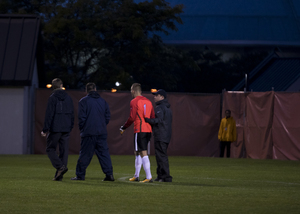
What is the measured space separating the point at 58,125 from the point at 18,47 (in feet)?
40.8

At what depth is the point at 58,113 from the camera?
12.4 m

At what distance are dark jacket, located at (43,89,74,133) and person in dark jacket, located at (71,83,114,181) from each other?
0.31 m

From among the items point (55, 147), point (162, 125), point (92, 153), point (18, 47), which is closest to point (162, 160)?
point (162, 125)

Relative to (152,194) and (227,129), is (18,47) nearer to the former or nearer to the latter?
(227,129)

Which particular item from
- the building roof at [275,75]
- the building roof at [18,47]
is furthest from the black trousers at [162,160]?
the building roof at [275,75]

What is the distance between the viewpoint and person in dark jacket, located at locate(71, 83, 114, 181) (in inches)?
483

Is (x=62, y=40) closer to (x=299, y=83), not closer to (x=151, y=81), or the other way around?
(x=151, y=81)

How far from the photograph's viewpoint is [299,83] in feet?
127

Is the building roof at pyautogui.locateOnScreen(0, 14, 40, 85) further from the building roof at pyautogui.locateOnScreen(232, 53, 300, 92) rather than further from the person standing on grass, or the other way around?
the building roof at pyautogui.locateOnScreen(232, 53, 300, 92)

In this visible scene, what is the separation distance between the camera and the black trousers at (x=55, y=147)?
40.1 ft

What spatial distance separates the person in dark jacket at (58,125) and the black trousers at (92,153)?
35 centimetres

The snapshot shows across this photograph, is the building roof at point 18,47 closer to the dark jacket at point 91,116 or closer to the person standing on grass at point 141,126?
the dark jacket at point 91,116

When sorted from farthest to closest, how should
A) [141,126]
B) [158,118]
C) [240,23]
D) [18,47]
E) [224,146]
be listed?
1. [240,23]
2. [18,47]
3. [224,146]
4. [158,118]
5. [141,126]

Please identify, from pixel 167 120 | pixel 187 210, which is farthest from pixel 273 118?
pixel 187 210
